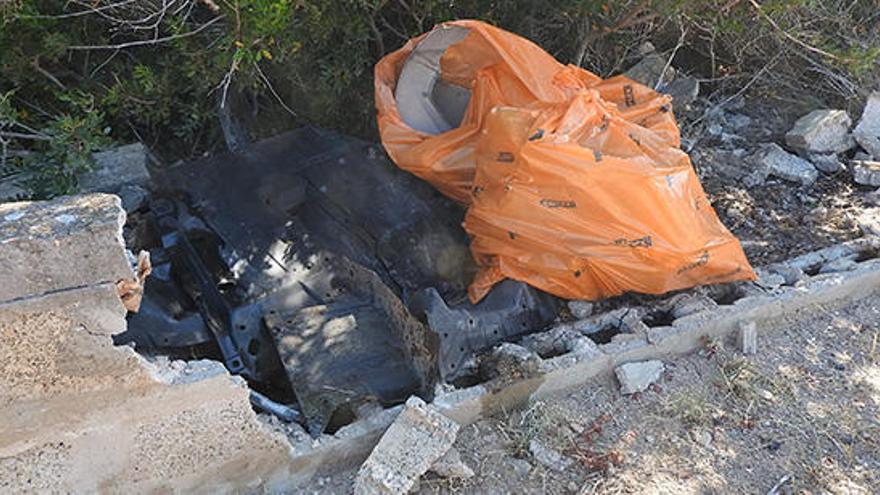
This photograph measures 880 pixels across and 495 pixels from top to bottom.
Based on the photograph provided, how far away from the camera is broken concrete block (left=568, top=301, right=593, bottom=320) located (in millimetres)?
3391

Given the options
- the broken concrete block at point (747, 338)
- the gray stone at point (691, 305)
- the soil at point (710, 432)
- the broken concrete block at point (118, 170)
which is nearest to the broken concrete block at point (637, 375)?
the soil at point (710, 432)

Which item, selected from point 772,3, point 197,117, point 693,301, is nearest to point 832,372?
point 693,301

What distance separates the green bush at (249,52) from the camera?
325 centimetres

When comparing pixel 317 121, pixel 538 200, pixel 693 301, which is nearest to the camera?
pixel 538 200

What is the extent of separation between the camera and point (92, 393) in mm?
2246

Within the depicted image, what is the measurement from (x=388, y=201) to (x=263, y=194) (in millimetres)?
576

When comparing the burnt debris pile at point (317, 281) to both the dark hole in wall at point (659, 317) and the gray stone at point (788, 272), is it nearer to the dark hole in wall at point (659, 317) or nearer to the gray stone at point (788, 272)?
the dark hole in wall at point (659, 317)

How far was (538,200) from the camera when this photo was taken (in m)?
3.12

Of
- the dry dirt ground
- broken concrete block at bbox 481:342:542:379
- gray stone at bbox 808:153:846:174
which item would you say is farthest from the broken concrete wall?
gray stone at bbox 808:153:846:174

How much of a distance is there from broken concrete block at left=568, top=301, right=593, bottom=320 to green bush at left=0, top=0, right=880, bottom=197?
4.71ft

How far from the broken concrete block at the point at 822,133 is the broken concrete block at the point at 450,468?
3.17m

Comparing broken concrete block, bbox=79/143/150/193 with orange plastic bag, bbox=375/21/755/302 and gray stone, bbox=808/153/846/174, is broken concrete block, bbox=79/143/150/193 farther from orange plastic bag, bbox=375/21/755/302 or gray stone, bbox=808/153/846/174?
gray stone, bbox=808/153/846/174

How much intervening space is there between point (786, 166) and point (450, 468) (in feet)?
9.74

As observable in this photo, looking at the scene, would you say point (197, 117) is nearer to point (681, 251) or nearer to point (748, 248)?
point (681, 251)
